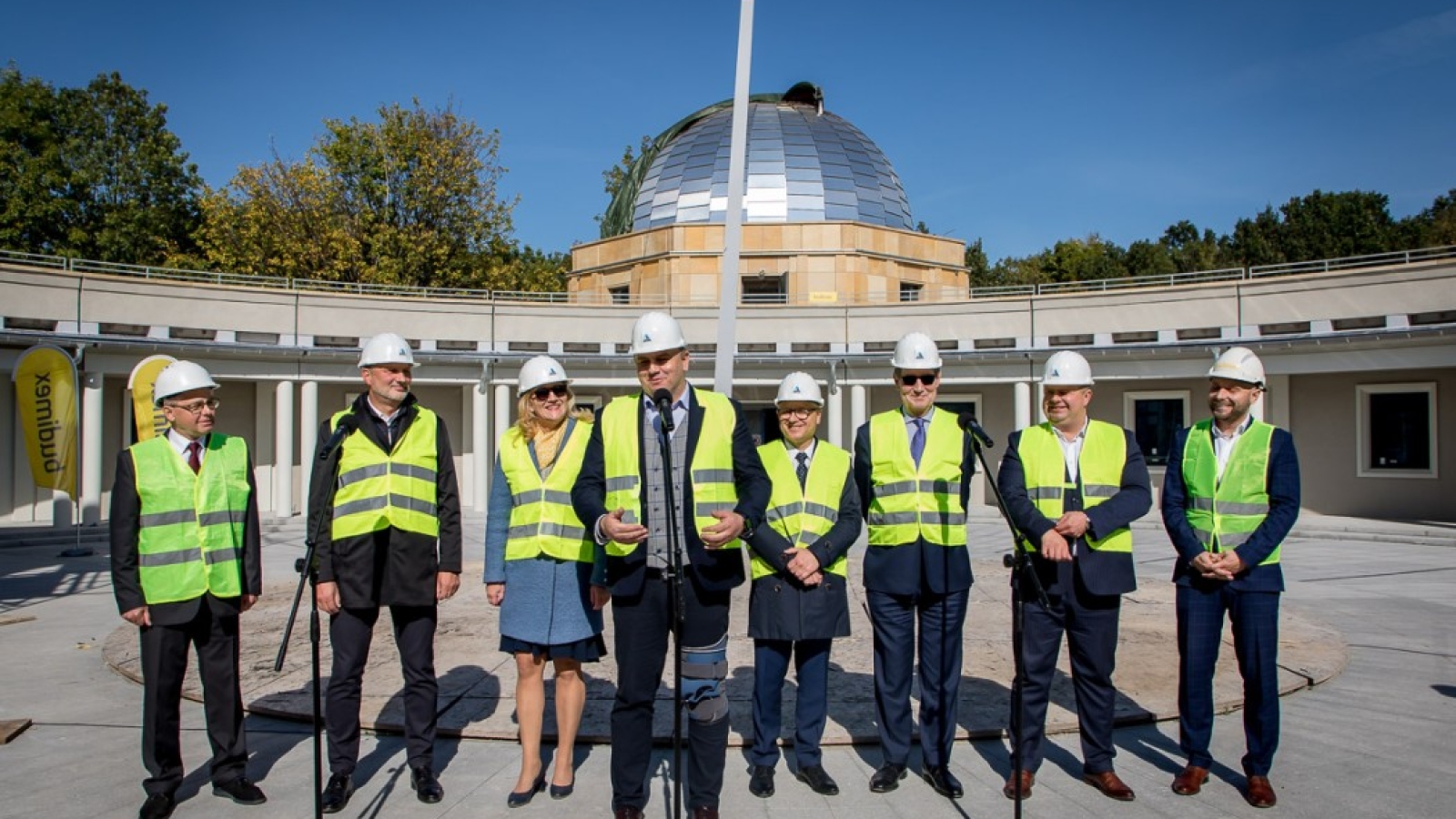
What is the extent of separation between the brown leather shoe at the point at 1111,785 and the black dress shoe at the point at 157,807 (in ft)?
14.9

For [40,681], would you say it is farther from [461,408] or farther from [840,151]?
[840,151]

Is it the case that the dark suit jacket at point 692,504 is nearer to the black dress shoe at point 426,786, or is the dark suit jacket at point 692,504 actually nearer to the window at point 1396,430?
the black dress shoe at point 426,786

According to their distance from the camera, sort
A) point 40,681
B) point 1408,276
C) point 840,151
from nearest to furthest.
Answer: point 40,681 < point 1408,276 < point 840,151

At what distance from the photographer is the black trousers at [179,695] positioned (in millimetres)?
4789

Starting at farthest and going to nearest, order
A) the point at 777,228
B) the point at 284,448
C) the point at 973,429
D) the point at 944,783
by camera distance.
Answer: the point at 777,228 < the point at 284,448 < the point at 944,783 < the point at 973,429

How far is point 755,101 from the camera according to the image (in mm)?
40000

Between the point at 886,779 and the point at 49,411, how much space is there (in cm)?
1724

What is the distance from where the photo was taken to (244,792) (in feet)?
15.9

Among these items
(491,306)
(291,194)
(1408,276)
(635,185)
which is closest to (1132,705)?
(1408,276)

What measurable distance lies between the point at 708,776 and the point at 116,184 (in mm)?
46832

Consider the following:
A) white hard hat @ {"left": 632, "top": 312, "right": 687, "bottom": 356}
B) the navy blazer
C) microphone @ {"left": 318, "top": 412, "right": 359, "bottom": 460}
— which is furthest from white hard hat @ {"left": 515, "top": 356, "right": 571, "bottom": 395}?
the navy blazer

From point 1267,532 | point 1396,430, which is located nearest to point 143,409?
point 1267,532

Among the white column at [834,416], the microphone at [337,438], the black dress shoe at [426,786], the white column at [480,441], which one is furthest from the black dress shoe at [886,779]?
the white column at [480,441]

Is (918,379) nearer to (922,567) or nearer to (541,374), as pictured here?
(922,567)
